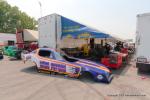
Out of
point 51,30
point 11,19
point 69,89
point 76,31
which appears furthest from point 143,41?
point 11,19

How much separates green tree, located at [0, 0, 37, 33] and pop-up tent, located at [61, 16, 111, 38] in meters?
54.2

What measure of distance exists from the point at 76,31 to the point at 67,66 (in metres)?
3.70

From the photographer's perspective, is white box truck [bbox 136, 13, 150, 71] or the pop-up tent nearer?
white box truck [bbox 136, 13, 150, 71]

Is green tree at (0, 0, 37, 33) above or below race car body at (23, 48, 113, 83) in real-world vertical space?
above

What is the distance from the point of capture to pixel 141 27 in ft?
30.2

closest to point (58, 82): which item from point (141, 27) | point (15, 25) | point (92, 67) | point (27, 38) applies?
point (92, 67)

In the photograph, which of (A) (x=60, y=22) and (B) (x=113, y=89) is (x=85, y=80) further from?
(A) (x=60, y=22)

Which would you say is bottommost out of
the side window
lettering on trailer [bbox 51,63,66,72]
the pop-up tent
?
lettering on trailer [bbox 51,63,66,72]

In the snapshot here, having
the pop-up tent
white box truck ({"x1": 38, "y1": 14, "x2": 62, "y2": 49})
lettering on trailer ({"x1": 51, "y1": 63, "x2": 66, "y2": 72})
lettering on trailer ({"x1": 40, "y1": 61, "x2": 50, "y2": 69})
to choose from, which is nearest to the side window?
lettering on trailer ({"x1": 40, "y1": 61, "x2": 50, "y2": 69})

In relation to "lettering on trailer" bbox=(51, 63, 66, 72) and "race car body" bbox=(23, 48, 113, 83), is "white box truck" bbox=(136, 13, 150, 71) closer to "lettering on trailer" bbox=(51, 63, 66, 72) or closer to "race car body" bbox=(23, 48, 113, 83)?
"race car body" bbox=(23, 48, 113, 83)

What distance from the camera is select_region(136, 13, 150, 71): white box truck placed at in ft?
29.5

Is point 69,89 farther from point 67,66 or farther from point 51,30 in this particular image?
point 51,30

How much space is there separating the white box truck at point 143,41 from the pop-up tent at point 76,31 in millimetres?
2047

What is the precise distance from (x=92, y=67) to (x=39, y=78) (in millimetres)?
2557
